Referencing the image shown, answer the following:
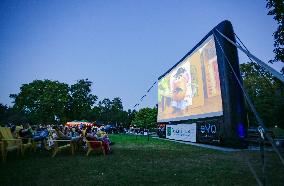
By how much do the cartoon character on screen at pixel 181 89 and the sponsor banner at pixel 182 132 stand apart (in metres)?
1.22

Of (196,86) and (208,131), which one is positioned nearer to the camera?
(208,131)

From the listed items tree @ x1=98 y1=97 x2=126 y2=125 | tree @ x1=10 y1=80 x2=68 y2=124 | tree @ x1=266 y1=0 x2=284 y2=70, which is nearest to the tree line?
tree @ x1=10 y1=80 x2=68 y2=124

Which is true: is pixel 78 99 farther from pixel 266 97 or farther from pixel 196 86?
pixel 196 86

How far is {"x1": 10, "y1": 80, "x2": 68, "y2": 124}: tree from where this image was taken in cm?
6069

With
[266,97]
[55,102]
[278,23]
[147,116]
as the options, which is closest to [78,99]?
[55,102]

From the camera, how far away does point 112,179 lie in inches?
220

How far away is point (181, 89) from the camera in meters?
17.3

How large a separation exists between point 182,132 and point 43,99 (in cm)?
4964

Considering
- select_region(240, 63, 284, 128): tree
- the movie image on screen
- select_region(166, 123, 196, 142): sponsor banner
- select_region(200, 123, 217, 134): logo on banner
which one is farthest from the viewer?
select_region(240, 63, 284, 128): tree

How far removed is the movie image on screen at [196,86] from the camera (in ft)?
41.0

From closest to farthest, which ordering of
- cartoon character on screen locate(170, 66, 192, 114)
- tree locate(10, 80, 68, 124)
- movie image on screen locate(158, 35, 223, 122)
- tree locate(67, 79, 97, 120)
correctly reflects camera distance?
movie image on screen locate(158, 35, 223, 122), cartoon character on screen locate(170, 66, 192, 114), tree locate(10, 80, 68, 124), tree locate(67, 79, 97, 120)

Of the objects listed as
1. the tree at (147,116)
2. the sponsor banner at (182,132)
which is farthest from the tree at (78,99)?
the sponsor banner at (182,132)

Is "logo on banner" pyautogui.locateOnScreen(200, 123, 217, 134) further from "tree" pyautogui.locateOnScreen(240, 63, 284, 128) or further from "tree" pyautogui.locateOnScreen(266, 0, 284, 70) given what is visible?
"tree" pyautogui.locateOnScreen(240, 63, 284, 128)

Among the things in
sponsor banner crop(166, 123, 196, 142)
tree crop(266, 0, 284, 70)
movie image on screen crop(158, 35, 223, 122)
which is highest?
tree crop(266, 0, 284, 70)
